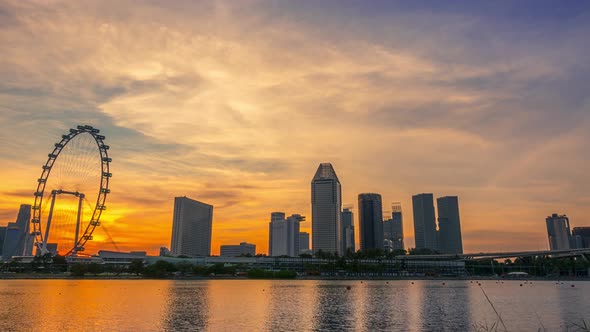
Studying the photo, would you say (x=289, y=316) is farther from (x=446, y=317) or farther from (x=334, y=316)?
(x=446, y=317)

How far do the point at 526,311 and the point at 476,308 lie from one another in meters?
8.04

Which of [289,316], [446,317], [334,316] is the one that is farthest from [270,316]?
[446,317]

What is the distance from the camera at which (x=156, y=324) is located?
58406 mm

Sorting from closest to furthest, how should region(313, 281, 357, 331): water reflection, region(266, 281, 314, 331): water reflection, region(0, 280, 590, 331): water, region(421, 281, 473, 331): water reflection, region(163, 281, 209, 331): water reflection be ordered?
1. region(163, 281, 209, 331): water reflection
2. region(0, 280, 590, 331): water
3. region(421, 281, 473, 331): water reflection
4. region(266, 281, 314, 331): water reflection
5. region(313, 281, 357, 331): water reflection

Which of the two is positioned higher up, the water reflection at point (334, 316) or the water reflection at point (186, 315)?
the water reflection at point (186, 315)

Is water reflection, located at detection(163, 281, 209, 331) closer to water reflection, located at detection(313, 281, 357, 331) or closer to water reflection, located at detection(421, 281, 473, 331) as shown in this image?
water reflection, located at detection(313, 281, 357, 331)

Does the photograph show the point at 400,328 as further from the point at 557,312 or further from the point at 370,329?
the point at 557,312

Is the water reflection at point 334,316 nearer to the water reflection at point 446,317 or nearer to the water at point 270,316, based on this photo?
the water at point 270,316

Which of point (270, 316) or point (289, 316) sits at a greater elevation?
point (270, 316)

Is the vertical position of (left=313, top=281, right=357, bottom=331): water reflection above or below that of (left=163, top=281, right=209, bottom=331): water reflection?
below

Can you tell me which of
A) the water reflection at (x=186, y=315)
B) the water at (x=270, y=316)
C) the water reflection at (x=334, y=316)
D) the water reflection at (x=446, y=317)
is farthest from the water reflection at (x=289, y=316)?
the water reflection at (x=446, y=317)

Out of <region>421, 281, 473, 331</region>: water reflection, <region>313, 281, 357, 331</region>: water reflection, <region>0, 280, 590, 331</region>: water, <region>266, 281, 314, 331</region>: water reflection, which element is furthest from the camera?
<region>313, 281, 357, 331</region>: water reflection

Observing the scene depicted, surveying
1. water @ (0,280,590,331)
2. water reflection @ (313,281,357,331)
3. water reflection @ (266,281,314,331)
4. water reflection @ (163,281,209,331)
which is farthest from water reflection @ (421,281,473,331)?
water reflection @ (163,281,209,331)

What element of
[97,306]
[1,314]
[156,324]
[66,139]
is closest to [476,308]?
[156,324]
